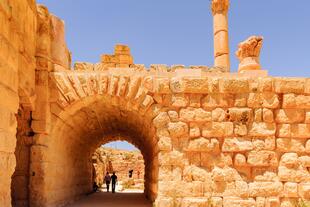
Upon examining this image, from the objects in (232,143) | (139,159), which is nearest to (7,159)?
(232,143)

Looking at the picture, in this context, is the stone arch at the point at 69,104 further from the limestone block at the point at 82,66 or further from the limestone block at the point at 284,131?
the limestone block at the point at 284,131

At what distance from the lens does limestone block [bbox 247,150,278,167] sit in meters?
6.89

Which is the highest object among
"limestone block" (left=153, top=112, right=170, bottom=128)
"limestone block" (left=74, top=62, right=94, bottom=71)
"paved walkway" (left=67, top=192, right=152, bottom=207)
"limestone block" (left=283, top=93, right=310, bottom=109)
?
"limestone block" (left=74, top=62, right=94, bottom=71)

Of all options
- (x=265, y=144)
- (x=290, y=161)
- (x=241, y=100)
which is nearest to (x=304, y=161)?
(x=290, y=161)

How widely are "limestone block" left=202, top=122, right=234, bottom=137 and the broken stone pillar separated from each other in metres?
1.80

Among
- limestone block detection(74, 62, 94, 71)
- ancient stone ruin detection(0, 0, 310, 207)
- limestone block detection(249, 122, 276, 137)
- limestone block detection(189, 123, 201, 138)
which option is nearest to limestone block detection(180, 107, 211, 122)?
ancient stone ruin detection(0, 0, 310, 207)

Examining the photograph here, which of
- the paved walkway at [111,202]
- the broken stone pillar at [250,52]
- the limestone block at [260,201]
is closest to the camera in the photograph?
the limestone block at [260,201]

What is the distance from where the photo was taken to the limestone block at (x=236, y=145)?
6918 millimetres

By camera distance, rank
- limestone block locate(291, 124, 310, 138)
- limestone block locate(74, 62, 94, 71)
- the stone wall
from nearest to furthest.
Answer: the stone wall < limestone block locate(291, 124, 310, 138) < limestone block locate(74, 62, 94, 71)

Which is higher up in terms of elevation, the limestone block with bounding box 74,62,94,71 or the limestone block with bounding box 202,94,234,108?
the limestone block with bounding box 74,62,94,71

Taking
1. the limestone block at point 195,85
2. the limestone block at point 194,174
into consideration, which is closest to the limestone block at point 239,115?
the limestone block at point 195,85

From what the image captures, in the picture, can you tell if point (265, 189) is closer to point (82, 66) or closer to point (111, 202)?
point (111, 202)

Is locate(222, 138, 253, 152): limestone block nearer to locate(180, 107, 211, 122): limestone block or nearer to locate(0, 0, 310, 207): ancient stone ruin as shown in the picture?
locate(0, 0, 310, 207): ancient stone ruin

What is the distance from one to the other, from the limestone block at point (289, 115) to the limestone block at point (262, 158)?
72 cm
